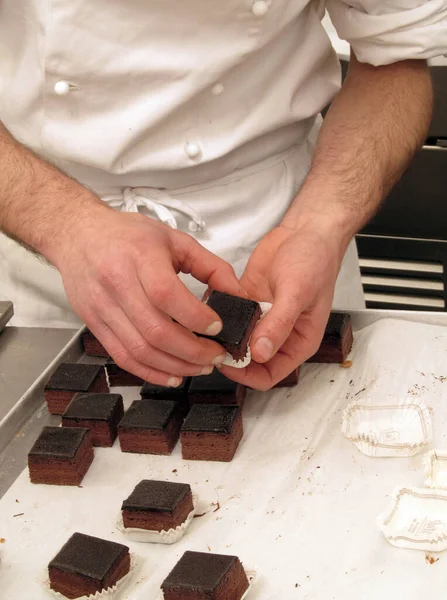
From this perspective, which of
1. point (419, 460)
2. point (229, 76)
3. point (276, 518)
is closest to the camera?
point (276, 518)

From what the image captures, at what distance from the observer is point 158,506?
151 cm

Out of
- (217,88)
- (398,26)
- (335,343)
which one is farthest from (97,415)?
(398,26)

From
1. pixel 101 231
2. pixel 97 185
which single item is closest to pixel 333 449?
pixel 101 231

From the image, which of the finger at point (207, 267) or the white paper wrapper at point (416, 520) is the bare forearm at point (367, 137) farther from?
the white paper wrapper at point (416, 520)

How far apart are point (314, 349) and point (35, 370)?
670 mm

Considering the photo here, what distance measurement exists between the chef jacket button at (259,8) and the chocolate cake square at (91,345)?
2.77ft

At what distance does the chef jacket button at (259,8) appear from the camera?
188 cm

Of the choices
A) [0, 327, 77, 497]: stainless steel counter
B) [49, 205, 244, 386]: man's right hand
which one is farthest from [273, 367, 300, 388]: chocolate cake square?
[0, 327, 77, 497]: stainless steel counter

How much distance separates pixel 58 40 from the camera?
186 centimetres

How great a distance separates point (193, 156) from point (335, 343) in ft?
1.81

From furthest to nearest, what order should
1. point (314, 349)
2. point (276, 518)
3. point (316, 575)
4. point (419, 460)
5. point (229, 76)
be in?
Answer: point (229, 76), point (314, 349), point (419, 460), point (276, 518), point (316, 575)

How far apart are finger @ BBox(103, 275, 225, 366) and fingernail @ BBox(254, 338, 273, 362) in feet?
0.31

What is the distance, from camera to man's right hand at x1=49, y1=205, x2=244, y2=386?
5.14 feet

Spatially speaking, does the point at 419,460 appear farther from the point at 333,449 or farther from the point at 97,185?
the point at 97,185
